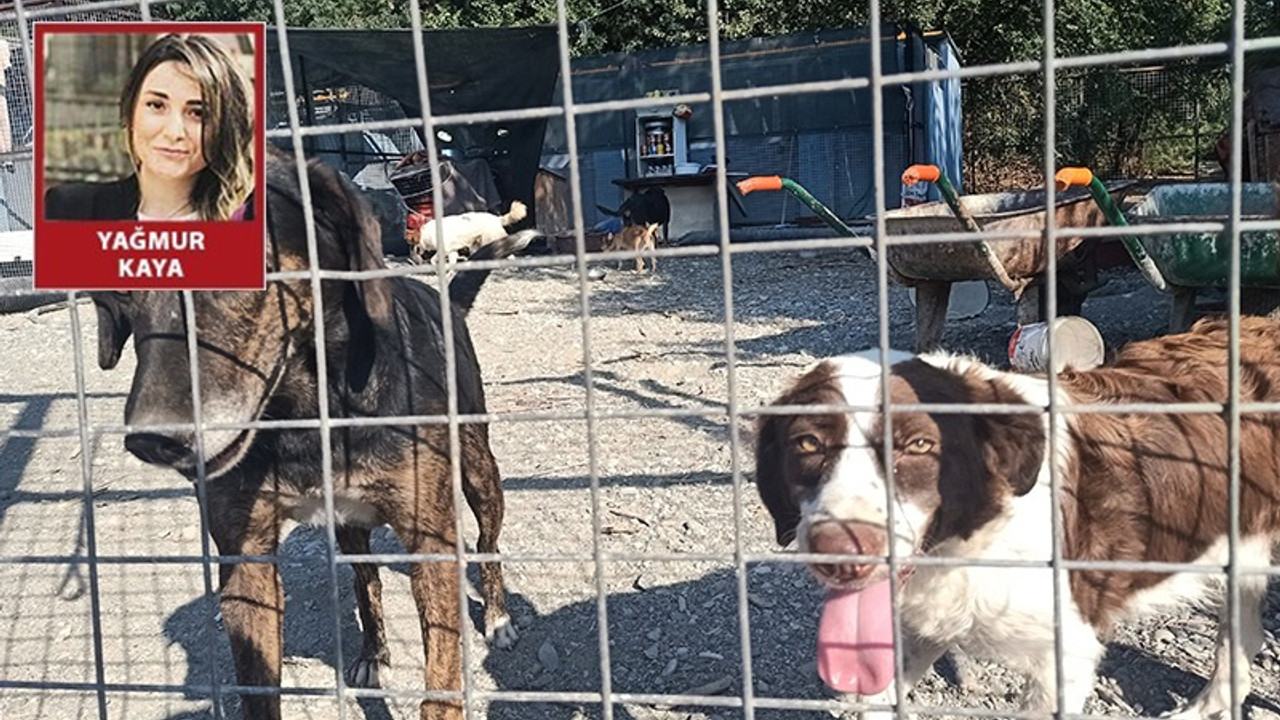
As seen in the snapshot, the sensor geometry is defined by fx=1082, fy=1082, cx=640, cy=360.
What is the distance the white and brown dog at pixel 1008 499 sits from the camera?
2.17m

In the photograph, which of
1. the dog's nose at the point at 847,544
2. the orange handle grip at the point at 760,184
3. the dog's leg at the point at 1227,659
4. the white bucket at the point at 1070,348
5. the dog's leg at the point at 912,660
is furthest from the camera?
the white bucket at the point at 1070,348

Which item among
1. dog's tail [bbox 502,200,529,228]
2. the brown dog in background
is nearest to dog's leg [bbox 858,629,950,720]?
the brown dog in background

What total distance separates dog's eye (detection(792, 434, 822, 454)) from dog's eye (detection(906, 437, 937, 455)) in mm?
181

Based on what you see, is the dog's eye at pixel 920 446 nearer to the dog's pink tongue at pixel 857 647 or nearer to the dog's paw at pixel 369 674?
the dog's pink tongue at pixel 857 647

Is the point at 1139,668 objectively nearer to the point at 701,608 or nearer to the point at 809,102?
the point at 701,608

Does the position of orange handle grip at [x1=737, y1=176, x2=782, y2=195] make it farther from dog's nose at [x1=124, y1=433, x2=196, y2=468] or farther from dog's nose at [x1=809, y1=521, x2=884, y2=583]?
dog's nose at [x1=124, y1=433, x2=196, y2=468]

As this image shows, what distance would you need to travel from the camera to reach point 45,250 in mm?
1907

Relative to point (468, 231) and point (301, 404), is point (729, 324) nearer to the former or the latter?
point (301, 404)

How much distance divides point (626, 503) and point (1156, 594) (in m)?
2.50

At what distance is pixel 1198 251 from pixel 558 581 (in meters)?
3.77

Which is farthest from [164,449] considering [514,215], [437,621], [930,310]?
[514,215]

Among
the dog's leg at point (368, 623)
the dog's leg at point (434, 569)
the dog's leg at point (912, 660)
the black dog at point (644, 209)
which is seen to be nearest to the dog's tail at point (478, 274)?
the dog's leg at point (368, 623)

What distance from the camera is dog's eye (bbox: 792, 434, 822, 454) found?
2.25 m

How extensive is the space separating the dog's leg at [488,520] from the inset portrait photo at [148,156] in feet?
5.71
